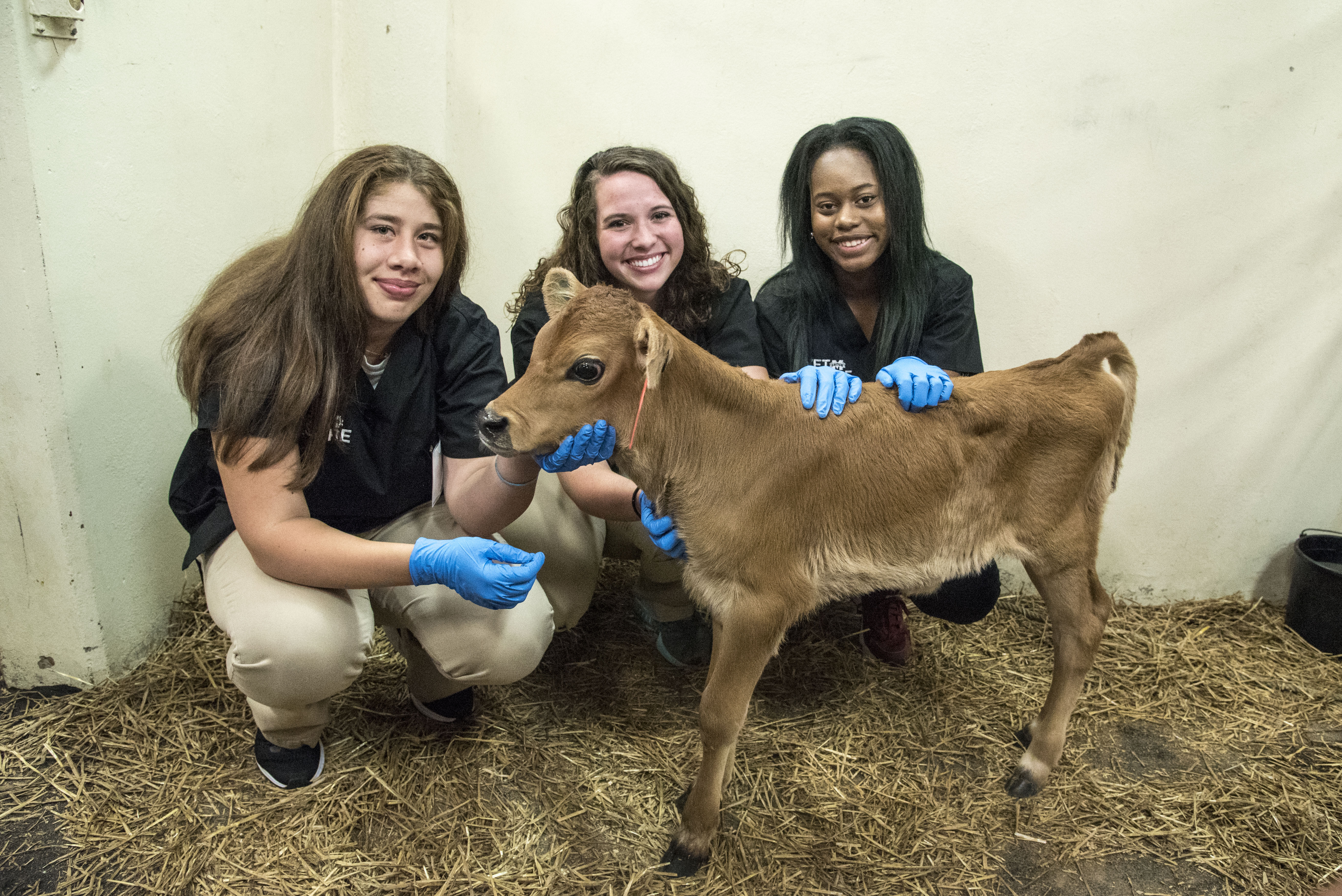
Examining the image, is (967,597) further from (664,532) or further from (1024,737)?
(664,532)

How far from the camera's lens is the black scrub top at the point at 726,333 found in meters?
3.47

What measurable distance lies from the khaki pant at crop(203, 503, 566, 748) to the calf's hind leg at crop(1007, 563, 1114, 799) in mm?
1920

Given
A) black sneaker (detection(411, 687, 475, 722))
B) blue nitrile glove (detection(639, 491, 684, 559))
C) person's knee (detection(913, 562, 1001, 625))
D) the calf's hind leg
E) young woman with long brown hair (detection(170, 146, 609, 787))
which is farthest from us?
person's knee (detection(913, 562, 1001, 625))

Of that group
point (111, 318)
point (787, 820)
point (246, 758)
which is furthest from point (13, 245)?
point (787, 820)

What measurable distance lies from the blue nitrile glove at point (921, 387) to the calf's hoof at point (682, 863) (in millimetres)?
1687

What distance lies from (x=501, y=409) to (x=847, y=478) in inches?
46.8

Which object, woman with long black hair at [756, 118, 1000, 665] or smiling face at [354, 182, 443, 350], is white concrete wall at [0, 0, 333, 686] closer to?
smiling face at [354, 182, 443, 350]

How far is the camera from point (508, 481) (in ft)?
9.20

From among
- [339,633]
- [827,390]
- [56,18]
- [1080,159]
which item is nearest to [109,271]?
[56,18]

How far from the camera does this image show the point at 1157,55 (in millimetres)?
3871

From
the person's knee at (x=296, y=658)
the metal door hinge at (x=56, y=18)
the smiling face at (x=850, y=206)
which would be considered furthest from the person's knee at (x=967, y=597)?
the metal door hinge at (x=56, y=18)

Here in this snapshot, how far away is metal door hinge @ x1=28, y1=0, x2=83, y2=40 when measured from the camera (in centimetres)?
286

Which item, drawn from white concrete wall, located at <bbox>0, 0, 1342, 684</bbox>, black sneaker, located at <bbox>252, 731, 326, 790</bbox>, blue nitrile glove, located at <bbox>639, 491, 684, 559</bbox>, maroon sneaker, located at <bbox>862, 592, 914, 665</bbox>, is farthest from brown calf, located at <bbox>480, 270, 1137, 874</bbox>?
white concrete wall, located at <bbox>0, 0, 1342, 684</bbox>

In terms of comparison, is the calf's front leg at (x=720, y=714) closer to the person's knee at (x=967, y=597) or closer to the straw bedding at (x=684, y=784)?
the straw bedding at (x=684, y=784)
